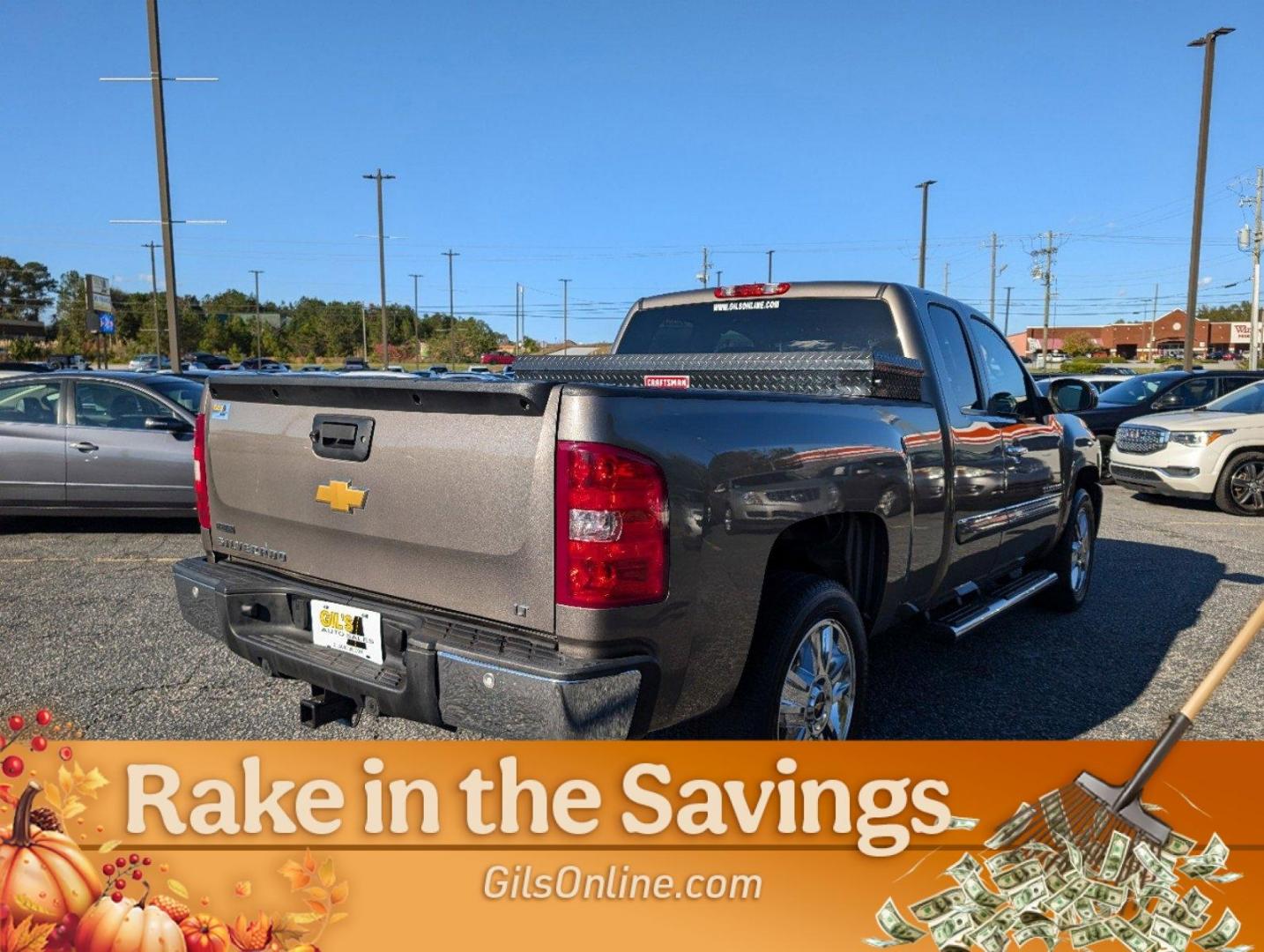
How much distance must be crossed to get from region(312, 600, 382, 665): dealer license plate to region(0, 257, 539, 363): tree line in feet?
226

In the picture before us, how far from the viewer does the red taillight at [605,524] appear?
2332 millimetres

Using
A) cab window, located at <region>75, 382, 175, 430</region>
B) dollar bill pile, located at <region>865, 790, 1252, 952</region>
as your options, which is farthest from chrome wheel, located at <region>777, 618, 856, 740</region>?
cab window, located at <region>75, 382, 175, 430</region>

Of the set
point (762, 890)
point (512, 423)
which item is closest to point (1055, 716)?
point (762, 890)

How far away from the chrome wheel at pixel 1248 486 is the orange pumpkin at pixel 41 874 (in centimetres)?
1138

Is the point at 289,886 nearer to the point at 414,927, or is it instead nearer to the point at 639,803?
the point at 414,927

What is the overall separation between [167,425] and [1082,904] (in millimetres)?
7487

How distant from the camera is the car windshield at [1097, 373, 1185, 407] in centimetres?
1375

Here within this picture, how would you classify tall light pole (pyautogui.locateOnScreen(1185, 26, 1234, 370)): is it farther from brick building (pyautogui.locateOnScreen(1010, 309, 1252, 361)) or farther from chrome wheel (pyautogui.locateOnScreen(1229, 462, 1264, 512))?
brick building (pyautogui.locateOnScreen(1010, 309, 1252, 361))

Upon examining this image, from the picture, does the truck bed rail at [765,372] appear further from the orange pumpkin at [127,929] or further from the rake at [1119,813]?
the orange pumpkin at [127,929]

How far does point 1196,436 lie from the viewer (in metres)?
10.5

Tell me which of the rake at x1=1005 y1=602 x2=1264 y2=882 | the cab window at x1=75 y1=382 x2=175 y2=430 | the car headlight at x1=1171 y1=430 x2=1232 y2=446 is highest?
the cab window at x1=75 y1=382 x2=175 y2=430

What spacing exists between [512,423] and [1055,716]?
2915 millimetres

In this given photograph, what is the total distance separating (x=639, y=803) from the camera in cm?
239

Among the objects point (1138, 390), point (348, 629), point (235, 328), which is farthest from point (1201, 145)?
point (235, 328)
